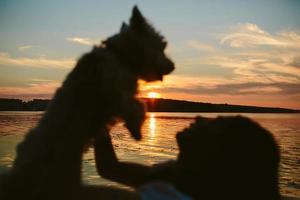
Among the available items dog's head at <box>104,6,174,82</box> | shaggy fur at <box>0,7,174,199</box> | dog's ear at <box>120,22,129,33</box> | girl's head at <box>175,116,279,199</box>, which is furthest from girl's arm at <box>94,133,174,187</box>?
dog's ear at <box>120,22,129,33</box>

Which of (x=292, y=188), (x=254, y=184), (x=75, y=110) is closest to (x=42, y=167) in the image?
(x=75, y=110)

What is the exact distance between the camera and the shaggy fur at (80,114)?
3570mm

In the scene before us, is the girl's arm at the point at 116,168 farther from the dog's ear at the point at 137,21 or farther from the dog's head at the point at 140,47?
the dog's ear at the point at 137,21

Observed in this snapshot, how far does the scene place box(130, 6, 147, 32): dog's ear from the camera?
4.54 m

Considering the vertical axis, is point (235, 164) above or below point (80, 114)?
below

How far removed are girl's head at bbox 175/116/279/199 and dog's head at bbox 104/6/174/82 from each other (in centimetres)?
206

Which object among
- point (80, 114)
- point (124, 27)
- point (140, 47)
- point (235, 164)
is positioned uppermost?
point (124, 27)

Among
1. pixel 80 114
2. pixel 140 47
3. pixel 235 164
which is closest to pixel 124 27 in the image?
pixel 140 47

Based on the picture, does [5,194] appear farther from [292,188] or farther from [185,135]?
[292,188]

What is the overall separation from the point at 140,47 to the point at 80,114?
1299mm

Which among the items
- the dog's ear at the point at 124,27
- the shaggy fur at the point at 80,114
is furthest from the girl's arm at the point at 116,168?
the dog's ear at the point at 124,27

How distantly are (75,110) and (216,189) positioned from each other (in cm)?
169

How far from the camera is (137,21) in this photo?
4625 mm

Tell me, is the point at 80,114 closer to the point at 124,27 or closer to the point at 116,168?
→ the point at 116,168
